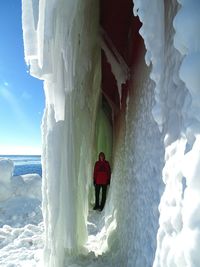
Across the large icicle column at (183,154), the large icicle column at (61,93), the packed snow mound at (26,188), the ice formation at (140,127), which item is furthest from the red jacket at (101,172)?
the large icicle column at (183,154)

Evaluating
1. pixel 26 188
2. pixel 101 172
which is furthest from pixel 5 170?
pixel 101 172

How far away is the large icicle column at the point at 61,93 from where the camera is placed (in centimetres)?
260

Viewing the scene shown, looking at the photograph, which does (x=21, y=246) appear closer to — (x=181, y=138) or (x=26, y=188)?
(x=26, y=188)

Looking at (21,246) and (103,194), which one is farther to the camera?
(103,194)

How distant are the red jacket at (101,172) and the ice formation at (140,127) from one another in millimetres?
1726

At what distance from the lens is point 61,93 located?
3.22 m

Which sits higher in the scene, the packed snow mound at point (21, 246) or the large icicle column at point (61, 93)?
the large icicle column at point (61, 93)

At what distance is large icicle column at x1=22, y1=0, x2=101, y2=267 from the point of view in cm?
260

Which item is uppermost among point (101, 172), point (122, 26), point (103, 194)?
point (122, 26)

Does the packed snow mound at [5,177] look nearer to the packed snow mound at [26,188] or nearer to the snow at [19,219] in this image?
the snow at [19,219]

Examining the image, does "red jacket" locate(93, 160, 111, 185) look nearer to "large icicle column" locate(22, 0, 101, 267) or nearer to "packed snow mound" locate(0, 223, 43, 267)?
"packed snow mound" locate(0, 223, 43, 267)

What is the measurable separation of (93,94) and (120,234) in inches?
93.8

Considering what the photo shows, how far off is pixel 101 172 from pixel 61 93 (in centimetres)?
455

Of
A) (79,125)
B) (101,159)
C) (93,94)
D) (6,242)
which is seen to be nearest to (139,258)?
(79,125)
